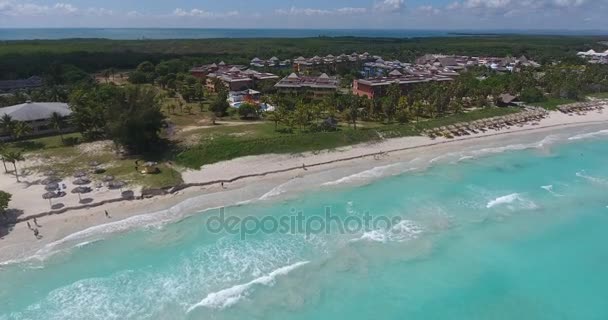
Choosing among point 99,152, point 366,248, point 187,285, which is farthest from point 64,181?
point 366,248

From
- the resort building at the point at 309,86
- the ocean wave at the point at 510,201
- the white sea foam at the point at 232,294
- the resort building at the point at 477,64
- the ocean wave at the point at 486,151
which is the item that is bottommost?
the white sea foam at the point at 232,294

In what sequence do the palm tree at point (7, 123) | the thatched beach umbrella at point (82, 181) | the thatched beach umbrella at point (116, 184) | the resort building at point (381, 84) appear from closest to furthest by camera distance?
the thatched beach umbrella at point (116, 184), the thatched beach umbrella at point (82, 181), the palm tree at point (7, 123), the resort building at point (381, 84)

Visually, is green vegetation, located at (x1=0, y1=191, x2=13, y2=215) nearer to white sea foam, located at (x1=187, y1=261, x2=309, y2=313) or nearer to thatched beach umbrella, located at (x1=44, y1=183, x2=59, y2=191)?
thatched beach umbrella, located at (x1=44, y1=183, x2=59, y2=191)

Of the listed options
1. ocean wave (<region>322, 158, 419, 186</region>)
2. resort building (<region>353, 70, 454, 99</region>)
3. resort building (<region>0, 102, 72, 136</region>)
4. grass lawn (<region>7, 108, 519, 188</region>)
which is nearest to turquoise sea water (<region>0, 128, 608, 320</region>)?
ocean wave (<region>322, 158, 419, 186</region>)

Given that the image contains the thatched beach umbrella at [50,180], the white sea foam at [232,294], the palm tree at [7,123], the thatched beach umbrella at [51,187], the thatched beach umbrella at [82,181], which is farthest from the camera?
the palm tree at [7,123]

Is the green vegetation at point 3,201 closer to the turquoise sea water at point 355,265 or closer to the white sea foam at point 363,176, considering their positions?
the turquoise sea water at point 355,265

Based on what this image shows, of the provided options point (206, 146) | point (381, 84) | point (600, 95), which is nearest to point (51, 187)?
point (206, 146)

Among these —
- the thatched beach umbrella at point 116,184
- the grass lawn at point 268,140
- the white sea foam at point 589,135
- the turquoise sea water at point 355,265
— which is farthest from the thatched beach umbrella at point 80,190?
the white sea foam at point 589,135
